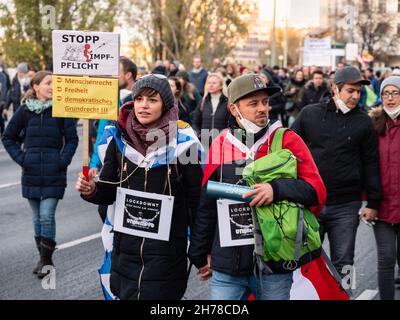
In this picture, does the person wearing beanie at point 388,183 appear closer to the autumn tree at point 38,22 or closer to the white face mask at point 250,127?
the white face mask at point 250,127

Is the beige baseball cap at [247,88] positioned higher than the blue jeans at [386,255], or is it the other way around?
the beige baseball cap at [247,88]

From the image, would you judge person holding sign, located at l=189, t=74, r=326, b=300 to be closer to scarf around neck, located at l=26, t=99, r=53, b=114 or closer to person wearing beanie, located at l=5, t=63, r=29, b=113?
scarf around neck, located at l=26, t=99, r=53, b=114

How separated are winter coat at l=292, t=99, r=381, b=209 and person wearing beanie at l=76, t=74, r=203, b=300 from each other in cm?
170

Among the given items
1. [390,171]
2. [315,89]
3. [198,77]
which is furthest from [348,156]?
[198,77]

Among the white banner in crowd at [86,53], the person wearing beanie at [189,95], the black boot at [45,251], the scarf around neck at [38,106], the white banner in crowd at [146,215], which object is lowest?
the black boot at [45,251]

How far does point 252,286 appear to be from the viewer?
14.1 ft

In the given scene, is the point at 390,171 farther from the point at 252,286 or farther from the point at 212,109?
the point at 212,109

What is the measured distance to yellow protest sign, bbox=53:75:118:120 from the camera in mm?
4430

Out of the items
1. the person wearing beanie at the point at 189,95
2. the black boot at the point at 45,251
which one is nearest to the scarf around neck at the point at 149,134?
the black boot at the point at 45,251

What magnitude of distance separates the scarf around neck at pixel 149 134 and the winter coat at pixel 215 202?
0.28 m

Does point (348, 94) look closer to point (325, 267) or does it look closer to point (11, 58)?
point (325, 267)

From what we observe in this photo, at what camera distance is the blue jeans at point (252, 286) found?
4.22m

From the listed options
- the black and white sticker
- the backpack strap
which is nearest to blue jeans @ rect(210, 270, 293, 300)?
the black and white sticker

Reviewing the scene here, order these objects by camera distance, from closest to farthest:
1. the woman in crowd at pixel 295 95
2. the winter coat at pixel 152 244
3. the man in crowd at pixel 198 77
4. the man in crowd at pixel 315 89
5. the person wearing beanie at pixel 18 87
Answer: the winter coat at pixel 152 244, the man in crowd at pixel 315 89, the man in crowd at pixel 198 77, the woman in crowd at pixel 295 95, the person wearing beanie at pixel 18 87
